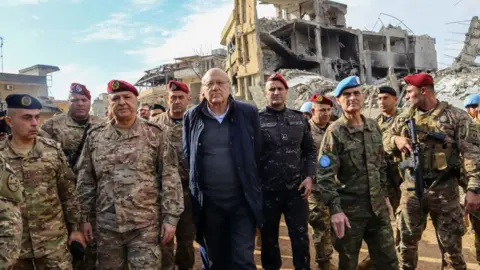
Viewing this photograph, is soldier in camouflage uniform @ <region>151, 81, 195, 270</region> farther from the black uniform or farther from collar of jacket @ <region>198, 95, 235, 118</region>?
collar of jacket @ <region>198, 95, 235, 118</region>

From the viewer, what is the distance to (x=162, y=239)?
9.63 feet

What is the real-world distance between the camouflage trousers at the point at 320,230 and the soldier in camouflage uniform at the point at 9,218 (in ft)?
10.8

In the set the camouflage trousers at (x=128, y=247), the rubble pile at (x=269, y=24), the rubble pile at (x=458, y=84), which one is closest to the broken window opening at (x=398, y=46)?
the rubble pile at (x=269, y=24)

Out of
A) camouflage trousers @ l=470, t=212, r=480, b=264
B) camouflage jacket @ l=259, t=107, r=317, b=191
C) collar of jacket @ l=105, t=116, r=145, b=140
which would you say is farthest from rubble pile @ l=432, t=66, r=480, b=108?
collar of jacket @ l=105, t=116, r=145, b=140

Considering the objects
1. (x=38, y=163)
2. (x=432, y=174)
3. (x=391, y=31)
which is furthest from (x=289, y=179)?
(x=391, y=31)

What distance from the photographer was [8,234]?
2.03 m

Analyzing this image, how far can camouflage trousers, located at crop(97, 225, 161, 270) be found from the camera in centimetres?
287

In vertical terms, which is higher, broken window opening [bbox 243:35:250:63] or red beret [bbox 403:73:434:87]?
broken window opening [bbox 243:35:250:63]

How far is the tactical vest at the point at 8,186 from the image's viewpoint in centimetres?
210

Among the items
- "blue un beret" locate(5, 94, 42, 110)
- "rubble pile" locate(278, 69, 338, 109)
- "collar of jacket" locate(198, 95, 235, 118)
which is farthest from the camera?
"rubble pile" locate(278, 69, 338, 109)

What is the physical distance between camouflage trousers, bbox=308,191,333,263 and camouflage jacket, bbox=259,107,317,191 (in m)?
0.79

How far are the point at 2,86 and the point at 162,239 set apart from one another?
33.2m

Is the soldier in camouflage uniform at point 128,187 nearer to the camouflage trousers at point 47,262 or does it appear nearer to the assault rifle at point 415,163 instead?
the camouflage trousers at point 47,262

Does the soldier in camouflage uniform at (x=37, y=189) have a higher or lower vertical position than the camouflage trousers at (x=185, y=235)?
higher
